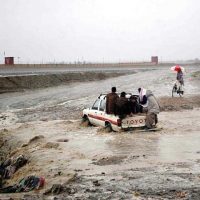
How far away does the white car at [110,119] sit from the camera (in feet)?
51.1

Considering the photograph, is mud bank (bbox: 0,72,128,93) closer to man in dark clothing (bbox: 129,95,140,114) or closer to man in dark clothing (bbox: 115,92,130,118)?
man in dark clothing (bbox: 129,95,140,114)

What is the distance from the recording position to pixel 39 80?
49406mm

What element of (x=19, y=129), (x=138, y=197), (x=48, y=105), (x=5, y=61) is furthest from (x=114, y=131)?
(x=5, y=61)

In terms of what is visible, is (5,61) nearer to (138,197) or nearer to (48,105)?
(48,105)

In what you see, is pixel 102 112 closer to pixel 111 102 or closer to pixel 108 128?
pixel 108 128

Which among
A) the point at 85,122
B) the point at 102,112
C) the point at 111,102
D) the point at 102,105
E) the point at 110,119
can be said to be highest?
the point at 111,102

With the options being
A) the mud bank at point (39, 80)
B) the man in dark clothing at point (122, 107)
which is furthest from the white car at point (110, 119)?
the mud bank at point (39, 80)

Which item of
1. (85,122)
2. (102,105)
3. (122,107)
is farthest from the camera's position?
(85,122)

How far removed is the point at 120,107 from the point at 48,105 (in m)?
15.8

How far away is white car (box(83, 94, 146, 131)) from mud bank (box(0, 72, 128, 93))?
26094 millimetres

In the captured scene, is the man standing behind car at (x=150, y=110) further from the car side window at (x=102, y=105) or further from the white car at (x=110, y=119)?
the car side window at (x=102, y=105)

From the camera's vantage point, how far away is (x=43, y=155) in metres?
12.6

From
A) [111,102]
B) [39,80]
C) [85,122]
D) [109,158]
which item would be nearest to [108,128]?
[111,102]

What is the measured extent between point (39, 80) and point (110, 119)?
34.3m
